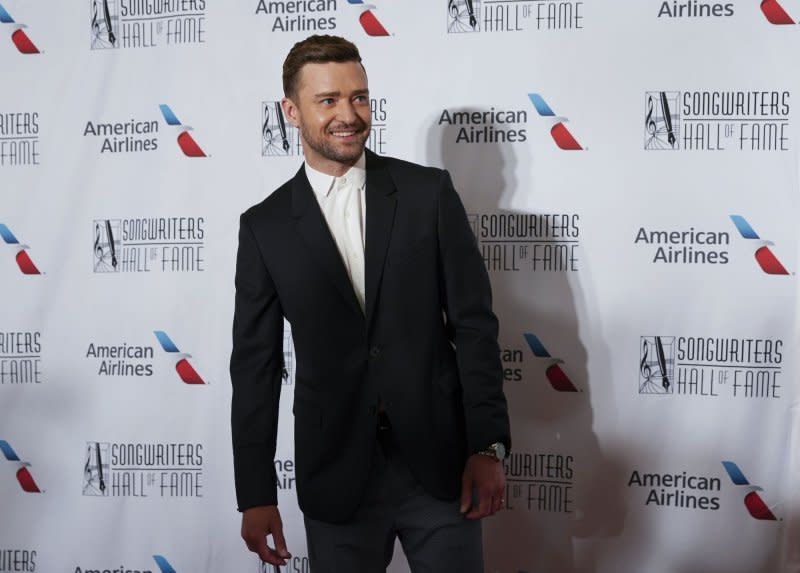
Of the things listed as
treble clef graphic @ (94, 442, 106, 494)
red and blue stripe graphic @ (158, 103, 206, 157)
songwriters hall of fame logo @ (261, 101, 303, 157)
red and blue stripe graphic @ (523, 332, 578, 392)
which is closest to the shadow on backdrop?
red and blue stripe graphic @ (523, 332, 578, 392)

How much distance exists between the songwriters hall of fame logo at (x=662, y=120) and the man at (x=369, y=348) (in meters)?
0.99

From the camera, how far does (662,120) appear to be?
230 cm

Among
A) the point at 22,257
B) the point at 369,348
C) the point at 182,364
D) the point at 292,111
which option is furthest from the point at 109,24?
the point at 369,348

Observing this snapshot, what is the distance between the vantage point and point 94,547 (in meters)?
2.65

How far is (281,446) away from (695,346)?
4.19 feet

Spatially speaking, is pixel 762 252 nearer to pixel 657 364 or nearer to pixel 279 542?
pixel 657 364

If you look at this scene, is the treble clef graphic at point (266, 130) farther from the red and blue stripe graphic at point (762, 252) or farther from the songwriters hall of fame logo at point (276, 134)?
the red and blue stripe graphic at point (762, 252)

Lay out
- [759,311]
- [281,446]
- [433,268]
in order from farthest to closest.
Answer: [281,446]
[759,311]
[433,268]

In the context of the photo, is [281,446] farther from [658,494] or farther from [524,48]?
[524,48]

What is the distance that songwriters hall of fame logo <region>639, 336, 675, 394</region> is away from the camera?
233 cm

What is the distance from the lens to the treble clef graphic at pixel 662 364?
2.33 metres

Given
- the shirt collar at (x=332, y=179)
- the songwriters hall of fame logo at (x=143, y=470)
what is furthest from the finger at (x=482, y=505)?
the songwriters hall of fame logo at (x=143, y=470)

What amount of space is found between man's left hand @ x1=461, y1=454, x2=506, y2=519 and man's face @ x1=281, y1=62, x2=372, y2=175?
2.04 feet

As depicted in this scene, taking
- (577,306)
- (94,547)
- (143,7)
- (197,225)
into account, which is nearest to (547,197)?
(577,306)
